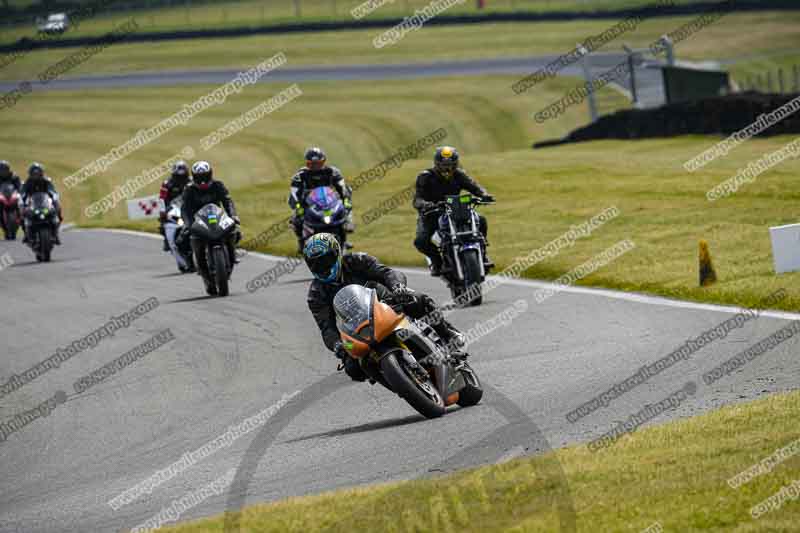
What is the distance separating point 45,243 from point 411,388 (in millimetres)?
20415

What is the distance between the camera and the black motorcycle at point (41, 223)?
92.4 feet

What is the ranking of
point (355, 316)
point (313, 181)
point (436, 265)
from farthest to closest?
1. point (313, 181)
2. point (436, 265)
3. point (355, 316)

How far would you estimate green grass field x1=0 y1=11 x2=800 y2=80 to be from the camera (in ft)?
213

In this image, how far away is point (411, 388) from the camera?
31.4 feet

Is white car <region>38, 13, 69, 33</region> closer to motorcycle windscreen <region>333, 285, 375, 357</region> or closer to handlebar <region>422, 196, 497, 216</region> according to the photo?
handlebar <region>422, 196, 497, 216</region>

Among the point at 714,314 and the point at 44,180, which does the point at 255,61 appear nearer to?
the point at 44,180

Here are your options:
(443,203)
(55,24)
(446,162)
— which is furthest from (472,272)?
(55,24)

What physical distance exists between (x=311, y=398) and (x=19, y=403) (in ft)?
11.1

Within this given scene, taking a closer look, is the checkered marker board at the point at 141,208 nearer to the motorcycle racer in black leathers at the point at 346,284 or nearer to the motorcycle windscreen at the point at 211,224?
the motorcycle windscreen at the point at 211,224

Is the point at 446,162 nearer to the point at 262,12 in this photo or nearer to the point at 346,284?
the point at 346,284

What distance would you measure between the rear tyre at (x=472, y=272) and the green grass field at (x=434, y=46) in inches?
1888

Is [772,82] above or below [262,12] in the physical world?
below

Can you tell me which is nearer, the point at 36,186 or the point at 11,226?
the point at 36,186

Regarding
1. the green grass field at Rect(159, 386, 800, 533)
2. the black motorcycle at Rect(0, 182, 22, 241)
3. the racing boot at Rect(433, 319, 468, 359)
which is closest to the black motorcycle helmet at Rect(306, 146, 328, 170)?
the racing boot at Rect(433, 319, 468, 359)
